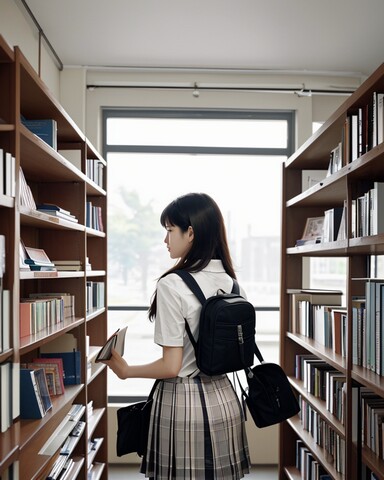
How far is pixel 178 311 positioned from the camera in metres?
1.80

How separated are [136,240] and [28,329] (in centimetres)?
234

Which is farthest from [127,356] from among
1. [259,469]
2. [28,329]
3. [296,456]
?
[28,329]

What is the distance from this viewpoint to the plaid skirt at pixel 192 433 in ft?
5.99

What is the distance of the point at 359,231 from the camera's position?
204cm

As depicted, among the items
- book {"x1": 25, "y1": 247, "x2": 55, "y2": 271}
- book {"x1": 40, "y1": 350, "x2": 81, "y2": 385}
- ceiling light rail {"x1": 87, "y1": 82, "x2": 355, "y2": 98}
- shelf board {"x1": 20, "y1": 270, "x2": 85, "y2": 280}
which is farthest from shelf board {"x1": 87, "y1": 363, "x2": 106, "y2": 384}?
ceiling light rail {"x1": 87, "y1": 82, "x2": 355, "y2": 98}

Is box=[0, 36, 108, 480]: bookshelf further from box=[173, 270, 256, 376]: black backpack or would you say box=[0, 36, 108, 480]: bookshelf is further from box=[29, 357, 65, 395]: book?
box=[173, 270, 256, 376]: black backpack

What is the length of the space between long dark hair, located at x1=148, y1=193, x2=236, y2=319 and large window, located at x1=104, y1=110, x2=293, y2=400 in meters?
2.42

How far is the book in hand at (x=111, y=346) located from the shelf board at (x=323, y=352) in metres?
0.96

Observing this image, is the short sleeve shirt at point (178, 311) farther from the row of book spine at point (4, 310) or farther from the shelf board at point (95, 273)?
the shelf board at point (95, 273)

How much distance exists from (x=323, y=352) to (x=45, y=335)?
4.39 feet

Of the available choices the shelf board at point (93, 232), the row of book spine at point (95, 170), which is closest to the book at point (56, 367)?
the shelf board at point (93, 232)

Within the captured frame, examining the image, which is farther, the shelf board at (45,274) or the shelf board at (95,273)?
the shelf board at (95,273)

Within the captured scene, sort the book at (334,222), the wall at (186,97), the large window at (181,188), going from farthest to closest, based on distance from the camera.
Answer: the large window at (181,188)
the wall at (186,97)
the book at (334,222)

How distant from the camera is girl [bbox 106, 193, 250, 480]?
5.90ft
